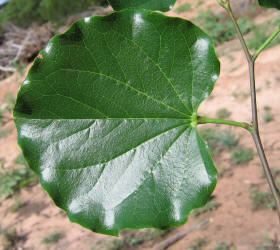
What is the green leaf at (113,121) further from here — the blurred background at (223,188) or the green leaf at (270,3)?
the blurred background at (223,188)

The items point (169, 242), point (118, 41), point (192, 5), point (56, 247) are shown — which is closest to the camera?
point (118, 41)

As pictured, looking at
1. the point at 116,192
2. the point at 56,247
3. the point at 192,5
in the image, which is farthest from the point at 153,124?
the point at 192,5

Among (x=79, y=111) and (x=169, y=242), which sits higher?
(x=79, y=111)

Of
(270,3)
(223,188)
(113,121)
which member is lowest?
(223,188)

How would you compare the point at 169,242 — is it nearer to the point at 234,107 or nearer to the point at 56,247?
the point at 56,247

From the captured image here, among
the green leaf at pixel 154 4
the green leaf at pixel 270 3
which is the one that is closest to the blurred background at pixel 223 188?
the green leaf at pixel 154 4

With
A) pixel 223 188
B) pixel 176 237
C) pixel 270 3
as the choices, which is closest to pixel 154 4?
pixel 270 3

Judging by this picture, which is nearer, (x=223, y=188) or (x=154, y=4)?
(x=154, y=4)

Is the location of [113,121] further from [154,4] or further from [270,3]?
[270,3]
